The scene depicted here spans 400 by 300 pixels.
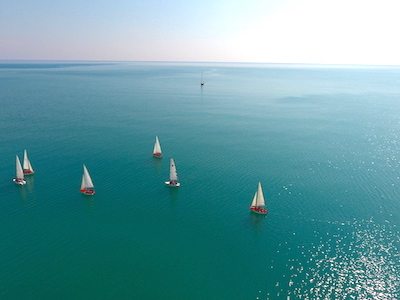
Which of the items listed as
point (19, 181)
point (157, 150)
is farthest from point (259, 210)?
point (19, 181)

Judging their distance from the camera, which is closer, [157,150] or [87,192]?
[87,192]

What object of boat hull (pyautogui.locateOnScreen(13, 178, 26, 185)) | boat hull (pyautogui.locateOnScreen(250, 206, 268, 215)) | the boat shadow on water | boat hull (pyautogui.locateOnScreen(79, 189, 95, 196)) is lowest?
the boat shadow on water

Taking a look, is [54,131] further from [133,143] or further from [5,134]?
[133,143]

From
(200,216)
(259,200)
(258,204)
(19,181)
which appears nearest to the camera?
(259,200)

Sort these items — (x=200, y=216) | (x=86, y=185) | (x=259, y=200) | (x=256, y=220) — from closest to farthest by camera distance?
(x=256, y=220) < (x=259, y=200) < (x=200, y=216) < (x=86, y=185)

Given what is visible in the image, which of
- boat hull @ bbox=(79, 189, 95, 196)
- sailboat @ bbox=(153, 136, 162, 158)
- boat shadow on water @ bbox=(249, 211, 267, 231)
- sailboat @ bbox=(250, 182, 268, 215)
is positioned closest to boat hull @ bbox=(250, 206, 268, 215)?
sailboat @ bbox=(250, 182, 268, 215)

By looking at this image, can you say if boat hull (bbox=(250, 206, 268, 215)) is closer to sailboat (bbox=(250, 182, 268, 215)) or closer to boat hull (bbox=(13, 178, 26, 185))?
sailboat (bbox=(250, 182, 268, 215))

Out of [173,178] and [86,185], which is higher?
[86,185]

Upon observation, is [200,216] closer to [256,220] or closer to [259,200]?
[256,220]

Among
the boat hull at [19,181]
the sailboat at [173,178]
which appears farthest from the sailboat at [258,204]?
the boat hull at [19,181]

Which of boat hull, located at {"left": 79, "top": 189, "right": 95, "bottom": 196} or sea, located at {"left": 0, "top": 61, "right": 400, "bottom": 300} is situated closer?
sea, located at {"left": 0, "top": 61, "right": 400, "bottom": 300}

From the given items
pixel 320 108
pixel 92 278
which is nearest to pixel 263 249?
pixel 92 278

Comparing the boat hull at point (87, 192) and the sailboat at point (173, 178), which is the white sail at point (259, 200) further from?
the boat hull at point (87, 192)
